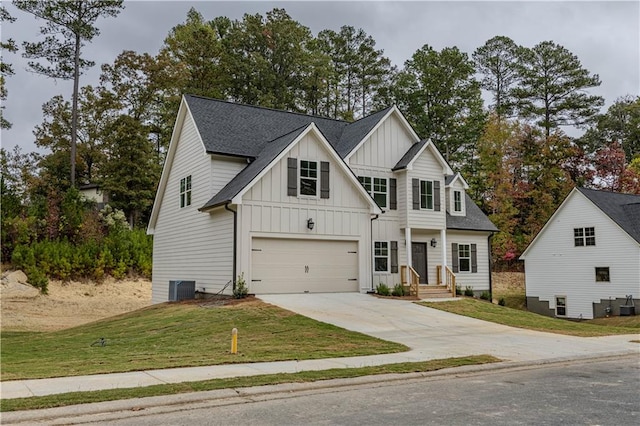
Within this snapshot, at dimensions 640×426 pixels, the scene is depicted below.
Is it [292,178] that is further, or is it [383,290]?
[383,290]

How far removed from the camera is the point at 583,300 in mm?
30078

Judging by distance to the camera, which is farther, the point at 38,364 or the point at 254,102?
the point at 254,102

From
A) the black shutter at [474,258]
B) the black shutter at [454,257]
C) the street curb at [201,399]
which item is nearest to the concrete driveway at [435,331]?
the street curb at [201,399]

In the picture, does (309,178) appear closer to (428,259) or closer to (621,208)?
(428,259)

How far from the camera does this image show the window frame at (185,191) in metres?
22.6

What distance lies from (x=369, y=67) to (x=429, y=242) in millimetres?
30395

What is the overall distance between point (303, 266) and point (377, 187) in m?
5.53

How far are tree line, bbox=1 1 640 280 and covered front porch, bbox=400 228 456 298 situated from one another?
17149mm

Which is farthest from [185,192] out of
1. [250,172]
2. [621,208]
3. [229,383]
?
[621,208]

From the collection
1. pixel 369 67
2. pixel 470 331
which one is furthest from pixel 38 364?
pixel 369 67

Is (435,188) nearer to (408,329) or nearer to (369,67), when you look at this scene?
(408,329)

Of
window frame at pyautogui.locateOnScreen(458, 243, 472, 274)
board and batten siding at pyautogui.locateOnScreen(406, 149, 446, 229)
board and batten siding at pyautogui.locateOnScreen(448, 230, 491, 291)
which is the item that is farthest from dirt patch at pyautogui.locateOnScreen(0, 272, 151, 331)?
window frame at pyautogui.locateOnScreen(458, 243, 472, 274)

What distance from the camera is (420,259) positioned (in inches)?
978

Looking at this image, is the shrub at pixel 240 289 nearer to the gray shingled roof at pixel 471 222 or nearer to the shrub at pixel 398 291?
the shrub at pixel 398 291
